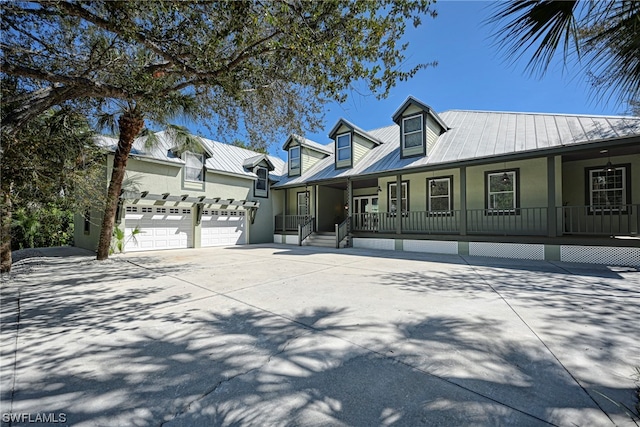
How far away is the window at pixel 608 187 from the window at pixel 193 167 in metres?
17.5

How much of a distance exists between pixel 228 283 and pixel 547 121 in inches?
544

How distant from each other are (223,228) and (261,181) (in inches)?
157

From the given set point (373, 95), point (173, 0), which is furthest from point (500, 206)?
point (173, 0)

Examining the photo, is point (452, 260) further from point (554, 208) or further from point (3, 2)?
point (3, 2)

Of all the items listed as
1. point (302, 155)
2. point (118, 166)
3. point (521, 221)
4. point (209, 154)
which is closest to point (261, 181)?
point (302, 155)

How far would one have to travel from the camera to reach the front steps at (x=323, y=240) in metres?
14.5

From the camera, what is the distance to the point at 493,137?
464 inches

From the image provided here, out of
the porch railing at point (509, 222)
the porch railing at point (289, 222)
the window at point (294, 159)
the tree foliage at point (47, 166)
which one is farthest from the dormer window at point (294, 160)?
the tree foliage at point (47, 166)

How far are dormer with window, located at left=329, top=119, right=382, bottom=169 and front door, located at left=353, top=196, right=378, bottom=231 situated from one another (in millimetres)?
2626

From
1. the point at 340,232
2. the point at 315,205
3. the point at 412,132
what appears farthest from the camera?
the point at 315,205

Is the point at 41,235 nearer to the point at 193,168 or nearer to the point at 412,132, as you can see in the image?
the point at 193,168

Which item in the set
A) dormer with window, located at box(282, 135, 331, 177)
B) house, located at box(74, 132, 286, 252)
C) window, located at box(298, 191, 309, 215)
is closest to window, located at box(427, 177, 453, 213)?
window, located at box(298, 191, 309, 215)

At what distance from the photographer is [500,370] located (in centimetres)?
269

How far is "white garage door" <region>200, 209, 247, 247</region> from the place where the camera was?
52.2 feet
